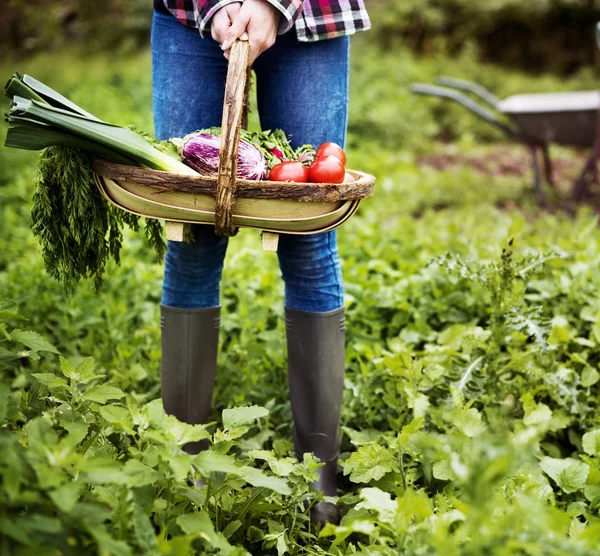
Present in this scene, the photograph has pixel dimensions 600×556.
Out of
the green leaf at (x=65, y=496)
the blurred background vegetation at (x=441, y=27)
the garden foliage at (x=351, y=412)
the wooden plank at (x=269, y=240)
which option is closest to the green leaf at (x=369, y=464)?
the garden foliage at (x=351, y=412)

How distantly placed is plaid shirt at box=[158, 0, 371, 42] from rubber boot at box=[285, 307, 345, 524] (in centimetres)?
72

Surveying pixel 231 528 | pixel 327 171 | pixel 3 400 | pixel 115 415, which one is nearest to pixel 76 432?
pixel 115 415

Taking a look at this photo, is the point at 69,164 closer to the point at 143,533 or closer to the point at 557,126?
the point at 143,533

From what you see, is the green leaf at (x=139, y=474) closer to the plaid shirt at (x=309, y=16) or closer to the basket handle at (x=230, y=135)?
the basket handle at (x=230, y=135)

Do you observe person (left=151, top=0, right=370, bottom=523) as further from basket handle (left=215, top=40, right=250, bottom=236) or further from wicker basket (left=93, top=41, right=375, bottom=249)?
wicker basket (left=93, top=41, right=375, bottom=249)

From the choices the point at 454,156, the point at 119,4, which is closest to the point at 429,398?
the point at 454,156

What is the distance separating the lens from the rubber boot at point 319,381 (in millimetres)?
1886

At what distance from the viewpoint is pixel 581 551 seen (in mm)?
991

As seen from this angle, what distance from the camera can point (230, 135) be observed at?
1437 millimetres

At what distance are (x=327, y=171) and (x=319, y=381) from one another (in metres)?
0.61

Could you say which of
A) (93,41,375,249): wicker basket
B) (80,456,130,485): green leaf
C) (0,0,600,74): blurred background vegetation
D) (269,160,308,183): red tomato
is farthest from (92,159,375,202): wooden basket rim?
(0,0,600,74): blurred background vegetation

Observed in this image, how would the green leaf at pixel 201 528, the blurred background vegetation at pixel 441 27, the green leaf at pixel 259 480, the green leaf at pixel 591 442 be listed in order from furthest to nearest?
the blurred background vegetation at pixel 441 27 → the green leaf at pixel 591 442 → the green leaf at pixel 259 480 → the green leaf at pixel 201 528

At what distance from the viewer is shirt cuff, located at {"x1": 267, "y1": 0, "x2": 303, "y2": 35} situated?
5.07ft

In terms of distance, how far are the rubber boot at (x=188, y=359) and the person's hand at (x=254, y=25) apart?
2.42ft
